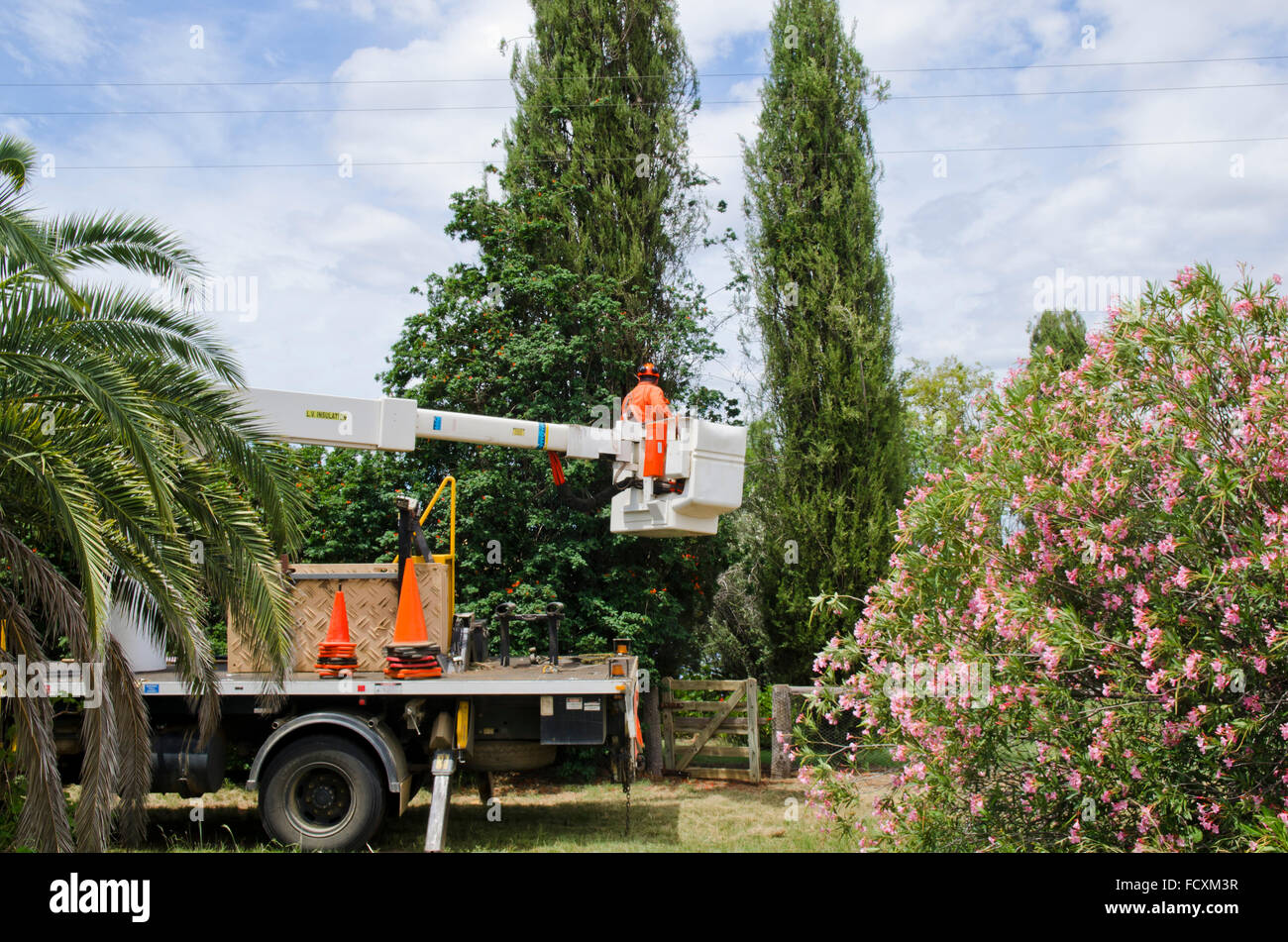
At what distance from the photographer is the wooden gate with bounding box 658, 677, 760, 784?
13000 millimetres

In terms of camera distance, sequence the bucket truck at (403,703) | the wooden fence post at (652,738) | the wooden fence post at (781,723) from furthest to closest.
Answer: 1. the wooden fence post at (652,738)
2. the wooden fence post at (781,723)
3. the bucket truck at (403,703)

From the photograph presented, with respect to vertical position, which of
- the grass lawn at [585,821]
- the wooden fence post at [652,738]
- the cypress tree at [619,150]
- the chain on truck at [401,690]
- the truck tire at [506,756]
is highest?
the cypress tree at [619,150]

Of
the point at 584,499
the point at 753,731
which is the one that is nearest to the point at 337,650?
the point at 584,499

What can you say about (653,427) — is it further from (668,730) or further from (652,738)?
(668,730)

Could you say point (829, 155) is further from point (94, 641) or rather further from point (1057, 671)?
point (94, 641)

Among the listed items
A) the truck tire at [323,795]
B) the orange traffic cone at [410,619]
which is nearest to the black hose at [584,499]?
the orange traffic cone at [410,619]

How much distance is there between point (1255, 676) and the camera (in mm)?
5246

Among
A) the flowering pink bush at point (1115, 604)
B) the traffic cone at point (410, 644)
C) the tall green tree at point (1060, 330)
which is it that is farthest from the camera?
the tall green tree at point (1060, 330)

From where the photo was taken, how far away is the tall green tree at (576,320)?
43.7 ft

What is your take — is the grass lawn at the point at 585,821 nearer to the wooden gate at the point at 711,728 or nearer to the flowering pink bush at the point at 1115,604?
the wooden gate at the point at 711,728

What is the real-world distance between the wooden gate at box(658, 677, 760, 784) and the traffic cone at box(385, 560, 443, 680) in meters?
5.03

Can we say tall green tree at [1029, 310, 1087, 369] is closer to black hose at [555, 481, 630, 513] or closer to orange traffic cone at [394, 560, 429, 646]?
black hose at [555, 481, 630, 513]

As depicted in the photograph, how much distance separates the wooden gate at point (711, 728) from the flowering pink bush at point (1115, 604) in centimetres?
623
